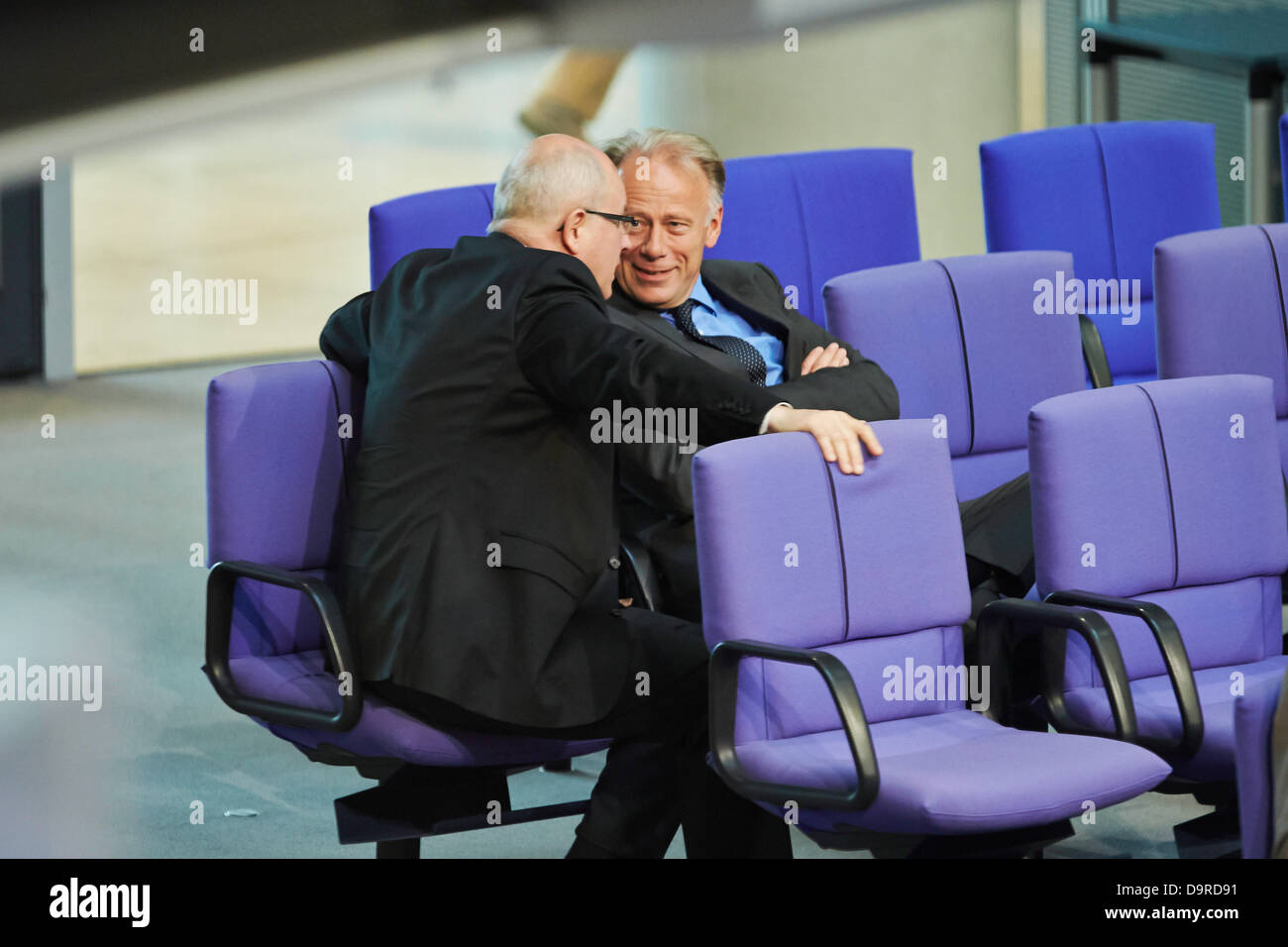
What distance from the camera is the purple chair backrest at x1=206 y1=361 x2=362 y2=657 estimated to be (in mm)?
2611

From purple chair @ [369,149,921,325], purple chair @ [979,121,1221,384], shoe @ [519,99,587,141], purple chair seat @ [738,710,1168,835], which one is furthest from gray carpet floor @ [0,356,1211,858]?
shoe @ [519,99,587,141]

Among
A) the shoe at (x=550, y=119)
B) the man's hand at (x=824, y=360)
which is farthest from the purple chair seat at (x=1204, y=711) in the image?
the shoe at (x=550, y=119)

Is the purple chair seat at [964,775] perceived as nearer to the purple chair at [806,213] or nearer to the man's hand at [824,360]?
the man's hand at [824,360]

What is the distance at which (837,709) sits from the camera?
2.17 meters

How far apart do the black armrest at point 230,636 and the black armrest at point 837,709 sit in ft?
1.67

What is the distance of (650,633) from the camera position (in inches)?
99.3

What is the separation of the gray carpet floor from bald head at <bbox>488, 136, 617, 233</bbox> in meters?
1.12

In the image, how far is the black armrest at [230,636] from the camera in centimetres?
242

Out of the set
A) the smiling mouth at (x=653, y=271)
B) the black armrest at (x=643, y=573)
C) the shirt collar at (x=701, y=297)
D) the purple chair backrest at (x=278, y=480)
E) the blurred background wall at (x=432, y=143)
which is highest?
the blurred background wall at (x=432, y=143)

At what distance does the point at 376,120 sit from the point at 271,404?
213 inches

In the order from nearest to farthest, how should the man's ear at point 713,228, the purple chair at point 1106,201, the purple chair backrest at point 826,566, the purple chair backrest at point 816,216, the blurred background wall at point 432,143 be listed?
the purple chair backrest at point 826,566 < the man's ear at point 713,228 < the purple chair backrest at point 816,216 < the purple chair at point 1106,201 < the blurred background wall at point 432,143

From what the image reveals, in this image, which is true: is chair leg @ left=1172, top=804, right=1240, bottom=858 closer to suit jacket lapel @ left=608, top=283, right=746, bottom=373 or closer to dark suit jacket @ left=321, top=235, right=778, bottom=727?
dark suit jacket @ left=321, top=235, right=778, bottom=727

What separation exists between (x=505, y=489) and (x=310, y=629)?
51 cm

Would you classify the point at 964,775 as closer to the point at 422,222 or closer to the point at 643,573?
the point at 643,573
